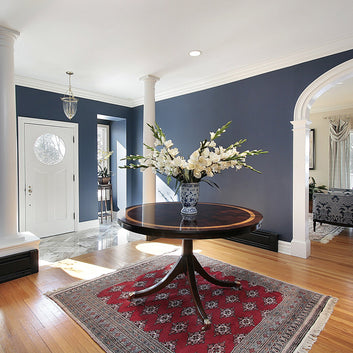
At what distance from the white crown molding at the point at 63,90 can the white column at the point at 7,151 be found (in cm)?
174

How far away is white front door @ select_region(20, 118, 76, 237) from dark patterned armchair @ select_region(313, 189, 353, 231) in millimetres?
4691

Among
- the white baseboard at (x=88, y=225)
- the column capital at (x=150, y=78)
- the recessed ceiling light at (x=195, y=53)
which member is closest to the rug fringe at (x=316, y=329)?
the recessed ceiling light at (x=195, y=53)

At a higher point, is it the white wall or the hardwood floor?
the white wall

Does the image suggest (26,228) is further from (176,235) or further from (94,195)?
(176,235)

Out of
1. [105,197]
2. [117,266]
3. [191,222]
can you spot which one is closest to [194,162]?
[191,222]

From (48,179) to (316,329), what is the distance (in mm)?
4581

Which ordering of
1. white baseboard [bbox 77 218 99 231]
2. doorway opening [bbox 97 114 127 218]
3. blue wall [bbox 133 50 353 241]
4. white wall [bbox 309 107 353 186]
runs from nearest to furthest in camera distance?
1. blue wall [bbox 133 50 353 241]
2. white baseboard [bbox 77 218 99 231]
3. doorway opening [bbox 97 114 127 218]
4. white wall [bbox 309 107 353 186]

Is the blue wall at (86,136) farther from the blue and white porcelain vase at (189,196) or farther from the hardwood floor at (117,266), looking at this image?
the blue and white porcelain vase at (189,196)

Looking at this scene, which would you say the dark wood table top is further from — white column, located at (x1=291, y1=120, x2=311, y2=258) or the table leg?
white column, located at (x1=291, y1=120, x2=311, y2=258)

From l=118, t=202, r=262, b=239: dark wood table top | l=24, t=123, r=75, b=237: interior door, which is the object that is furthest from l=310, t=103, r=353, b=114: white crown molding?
l=24, t=123, r=75, b=237: interior door

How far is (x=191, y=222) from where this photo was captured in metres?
2.01

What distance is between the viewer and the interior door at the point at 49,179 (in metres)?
4.64

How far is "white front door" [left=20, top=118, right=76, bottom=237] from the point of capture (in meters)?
4.63

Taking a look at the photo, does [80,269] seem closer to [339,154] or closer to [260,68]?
[260,68]
